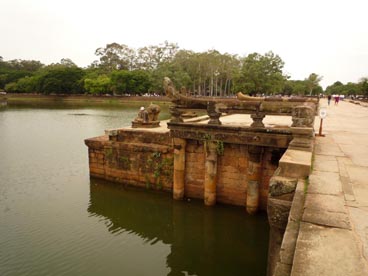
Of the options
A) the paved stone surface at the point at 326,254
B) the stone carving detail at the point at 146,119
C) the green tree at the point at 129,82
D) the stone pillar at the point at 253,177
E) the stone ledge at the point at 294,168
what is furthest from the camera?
the green tree at the point at 129,82

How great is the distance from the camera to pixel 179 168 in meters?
10.2

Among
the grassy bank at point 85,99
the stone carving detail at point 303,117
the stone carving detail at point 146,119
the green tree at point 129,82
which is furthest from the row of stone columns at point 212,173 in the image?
the green tree at point 129,82

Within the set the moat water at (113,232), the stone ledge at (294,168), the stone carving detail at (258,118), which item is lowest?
the moat water at (113,232)

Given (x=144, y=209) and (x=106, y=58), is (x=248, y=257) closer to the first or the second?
(x=144, y=209)

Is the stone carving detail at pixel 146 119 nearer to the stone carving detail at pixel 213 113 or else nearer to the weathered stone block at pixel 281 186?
the stone carving detail at pixel 213 113

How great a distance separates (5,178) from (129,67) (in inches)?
3275

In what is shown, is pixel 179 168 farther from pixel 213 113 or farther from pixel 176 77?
pixel 176 77

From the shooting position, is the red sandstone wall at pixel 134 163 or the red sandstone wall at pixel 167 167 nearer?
the red sandstone wall at pixel 167 167

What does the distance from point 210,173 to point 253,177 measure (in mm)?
1508

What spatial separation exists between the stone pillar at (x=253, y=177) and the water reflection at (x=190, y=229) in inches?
17.3

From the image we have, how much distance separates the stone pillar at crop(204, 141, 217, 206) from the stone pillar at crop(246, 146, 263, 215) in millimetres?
1213

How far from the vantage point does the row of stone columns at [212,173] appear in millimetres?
8945

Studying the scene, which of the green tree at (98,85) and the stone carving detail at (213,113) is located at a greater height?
the green tree at (98,85)

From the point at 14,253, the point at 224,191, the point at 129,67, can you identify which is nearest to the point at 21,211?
the point at 14,253
